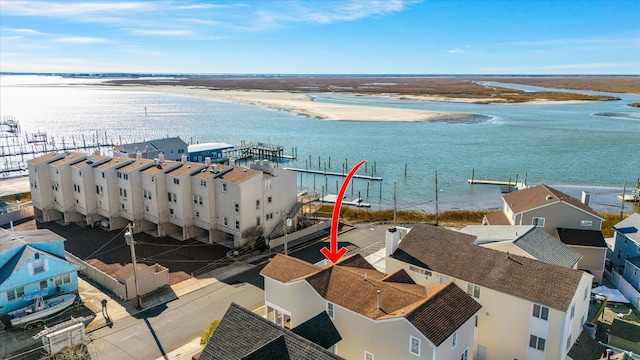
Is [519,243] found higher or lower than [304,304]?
higher

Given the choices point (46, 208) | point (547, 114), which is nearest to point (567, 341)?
point (46, 208)

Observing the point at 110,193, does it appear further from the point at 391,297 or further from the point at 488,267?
the point at 488,267

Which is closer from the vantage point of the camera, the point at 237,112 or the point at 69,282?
the point at 69,282

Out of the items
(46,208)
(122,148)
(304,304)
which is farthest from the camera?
(122,148)

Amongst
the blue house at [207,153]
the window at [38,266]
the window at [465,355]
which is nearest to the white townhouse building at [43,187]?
the window at [38,266]

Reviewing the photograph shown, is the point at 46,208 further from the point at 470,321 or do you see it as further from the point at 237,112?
the point at 237,112

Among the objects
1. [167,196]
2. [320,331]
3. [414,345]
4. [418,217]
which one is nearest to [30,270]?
[167,196]

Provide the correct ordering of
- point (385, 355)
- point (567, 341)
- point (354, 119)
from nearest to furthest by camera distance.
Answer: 1. point (385, 355)
2. point (567, 341)
3. point (354, 119)

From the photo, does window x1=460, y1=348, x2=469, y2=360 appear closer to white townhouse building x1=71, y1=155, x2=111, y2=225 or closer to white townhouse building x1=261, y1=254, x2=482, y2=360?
white townhouse building x1=261, y1=254, x2=482, y2=360
